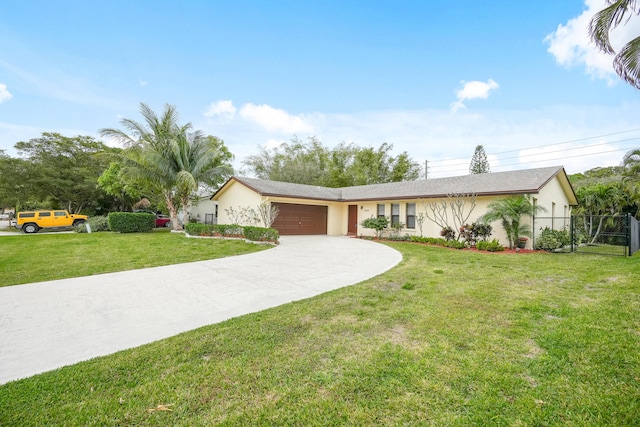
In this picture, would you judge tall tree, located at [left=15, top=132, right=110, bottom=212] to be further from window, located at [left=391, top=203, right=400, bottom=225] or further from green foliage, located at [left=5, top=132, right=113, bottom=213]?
window, located at [left=391, top=203, right=400, bottom=225]

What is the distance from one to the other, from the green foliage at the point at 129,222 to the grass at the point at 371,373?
17300 millimetres

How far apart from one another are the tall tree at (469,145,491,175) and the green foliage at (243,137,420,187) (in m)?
7.48

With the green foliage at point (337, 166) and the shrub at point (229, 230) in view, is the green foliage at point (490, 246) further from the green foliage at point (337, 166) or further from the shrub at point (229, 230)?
the green foliage at point (337, 166)

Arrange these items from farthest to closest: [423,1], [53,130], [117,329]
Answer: [53,130]
[423,1]
[117,329]

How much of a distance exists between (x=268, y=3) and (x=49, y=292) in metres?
12.6

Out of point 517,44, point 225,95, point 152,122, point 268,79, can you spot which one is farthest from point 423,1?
point 152,122

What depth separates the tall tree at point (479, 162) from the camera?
121ft

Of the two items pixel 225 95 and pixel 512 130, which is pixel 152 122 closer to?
pixel 225 95

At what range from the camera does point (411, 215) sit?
17.2 meters

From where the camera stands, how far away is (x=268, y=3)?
12.2 meters

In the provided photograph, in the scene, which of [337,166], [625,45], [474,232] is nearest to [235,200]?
[474,232]

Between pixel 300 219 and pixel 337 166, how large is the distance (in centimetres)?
1819

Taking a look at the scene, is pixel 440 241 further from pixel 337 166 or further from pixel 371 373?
pixel 337 166

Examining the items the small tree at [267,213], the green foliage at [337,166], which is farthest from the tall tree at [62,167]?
the green foliage at [337,166]
